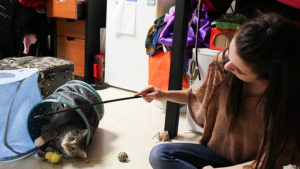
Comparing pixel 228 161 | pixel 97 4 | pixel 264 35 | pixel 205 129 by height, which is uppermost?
pixel 97 4

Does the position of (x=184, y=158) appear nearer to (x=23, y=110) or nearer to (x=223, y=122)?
(x=223, y=122)

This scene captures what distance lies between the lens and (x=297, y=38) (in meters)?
0.66

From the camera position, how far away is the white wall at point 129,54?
2059 millimetres

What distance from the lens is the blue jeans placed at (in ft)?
3.06

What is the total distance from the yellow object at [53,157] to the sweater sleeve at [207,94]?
649mm

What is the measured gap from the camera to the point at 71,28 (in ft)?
7.84

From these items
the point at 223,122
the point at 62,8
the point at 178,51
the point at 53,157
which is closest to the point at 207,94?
the point at 223,122

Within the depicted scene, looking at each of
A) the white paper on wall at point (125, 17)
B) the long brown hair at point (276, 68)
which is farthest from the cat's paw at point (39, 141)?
the white paper on wall at point (125, 17)

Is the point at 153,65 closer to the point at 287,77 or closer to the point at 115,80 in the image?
the point at 115,80

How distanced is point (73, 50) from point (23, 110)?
1301 millimetres

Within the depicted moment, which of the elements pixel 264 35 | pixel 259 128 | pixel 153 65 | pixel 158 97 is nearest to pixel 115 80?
pixel 153 65

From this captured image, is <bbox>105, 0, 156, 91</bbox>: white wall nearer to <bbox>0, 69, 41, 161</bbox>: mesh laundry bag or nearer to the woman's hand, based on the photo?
<bbox>0, 69, 41, 161</bbox>: mesh laundry bag

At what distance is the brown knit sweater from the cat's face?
1.80ft

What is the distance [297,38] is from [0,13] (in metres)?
2.28
